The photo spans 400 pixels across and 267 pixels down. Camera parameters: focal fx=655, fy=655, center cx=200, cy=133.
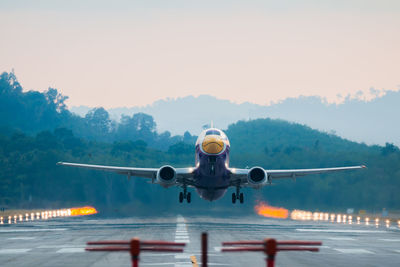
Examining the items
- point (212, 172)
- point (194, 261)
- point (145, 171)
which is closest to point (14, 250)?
point (194, 261)

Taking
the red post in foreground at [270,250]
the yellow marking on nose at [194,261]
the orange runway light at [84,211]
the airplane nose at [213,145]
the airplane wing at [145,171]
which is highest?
the airplane nose at [213,145]

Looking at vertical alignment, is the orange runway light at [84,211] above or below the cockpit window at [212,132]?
below

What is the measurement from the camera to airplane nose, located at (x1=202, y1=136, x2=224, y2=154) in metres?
41.5

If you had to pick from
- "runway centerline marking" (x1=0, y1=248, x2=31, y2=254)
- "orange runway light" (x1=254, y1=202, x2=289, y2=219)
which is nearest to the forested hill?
"orange runway light" (x1=254, y1=202, x2=289, y2=219)

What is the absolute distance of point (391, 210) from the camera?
11356cm

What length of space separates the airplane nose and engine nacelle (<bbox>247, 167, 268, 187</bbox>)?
2533 mm

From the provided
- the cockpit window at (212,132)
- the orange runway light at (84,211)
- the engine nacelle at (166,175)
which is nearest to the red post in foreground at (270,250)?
the engine nacelle at (166,175)

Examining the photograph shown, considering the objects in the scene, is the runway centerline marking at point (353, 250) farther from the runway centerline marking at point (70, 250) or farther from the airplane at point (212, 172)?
the runway centerline marking at point (70, 250)

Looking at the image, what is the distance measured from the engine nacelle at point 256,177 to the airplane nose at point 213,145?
2.53 m

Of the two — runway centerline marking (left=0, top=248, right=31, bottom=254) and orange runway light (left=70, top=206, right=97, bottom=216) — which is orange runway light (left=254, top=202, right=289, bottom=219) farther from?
runway centerline marking (left=0, top=248, right=31, bottom=254)

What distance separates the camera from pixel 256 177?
42375 mm

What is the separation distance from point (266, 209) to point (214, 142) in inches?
2306

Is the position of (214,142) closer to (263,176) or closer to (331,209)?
(263,176)

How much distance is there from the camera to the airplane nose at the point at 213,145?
41469mm
